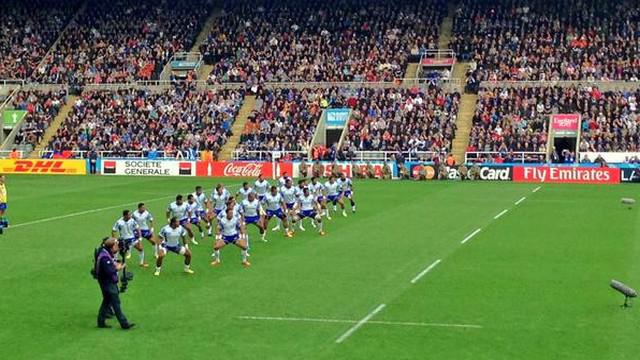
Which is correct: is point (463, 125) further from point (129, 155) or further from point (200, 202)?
point (200, 202)

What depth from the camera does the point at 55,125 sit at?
73875mm

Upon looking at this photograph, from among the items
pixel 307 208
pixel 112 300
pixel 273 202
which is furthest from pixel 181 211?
pixel 112 300

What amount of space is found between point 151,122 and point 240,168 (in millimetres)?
11192

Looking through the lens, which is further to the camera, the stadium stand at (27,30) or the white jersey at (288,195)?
the stadium stand at (27,30)

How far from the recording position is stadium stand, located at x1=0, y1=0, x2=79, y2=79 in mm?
81312

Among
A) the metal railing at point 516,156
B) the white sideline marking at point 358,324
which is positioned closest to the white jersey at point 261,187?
the white sideline marking at point 358,324

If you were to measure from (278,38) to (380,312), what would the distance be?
59116 mm

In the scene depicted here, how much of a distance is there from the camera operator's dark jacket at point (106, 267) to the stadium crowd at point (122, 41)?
59.3 metres

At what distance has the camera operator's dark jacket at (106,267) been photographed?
19562mm

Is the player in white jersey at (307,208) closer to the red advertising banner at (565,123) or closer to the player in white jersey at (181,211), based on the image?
the player in white jersey at (181,211)

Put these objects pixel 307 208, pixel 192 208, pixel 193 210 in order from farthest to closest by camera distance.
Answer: pixel 307 208 → pixel 193 210 → pixel 192 208

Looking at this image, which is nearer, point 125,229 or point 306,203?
point 125,229

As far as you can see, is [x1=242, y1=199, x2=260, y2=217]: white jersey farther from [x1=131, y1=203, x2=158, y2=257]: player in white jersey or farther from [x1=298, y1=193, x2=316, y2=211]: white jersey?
[x1=131, y1=203, x2=158, y2=257]: player in white jersey

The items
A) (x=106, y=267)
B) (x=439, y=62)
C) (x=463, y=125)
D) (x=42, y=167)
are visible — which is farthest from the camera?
(x=439, y=62)
